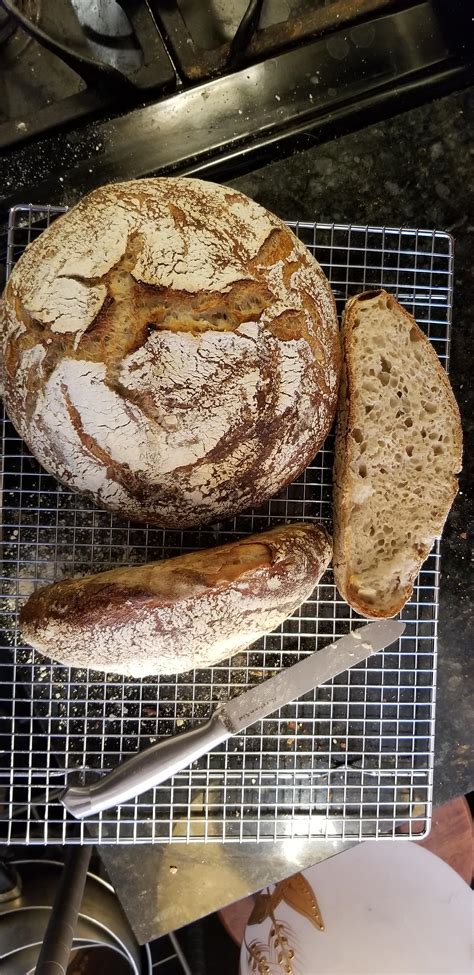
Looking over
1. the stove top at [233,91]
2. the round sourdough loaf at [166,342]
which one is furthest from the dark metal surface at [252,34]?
the round sourdough loaf at [166,342]

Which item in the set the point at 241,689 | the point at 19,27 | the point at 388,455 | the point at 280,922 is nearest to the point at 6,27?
the point at 19,27

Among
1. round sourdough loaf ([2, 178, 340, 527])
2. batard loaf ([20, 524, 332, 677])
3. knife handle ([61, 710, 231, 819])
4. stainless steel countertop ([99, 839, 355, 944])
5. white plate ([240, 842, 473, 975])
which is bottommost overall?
white plate ([240, 842, 473, 975])

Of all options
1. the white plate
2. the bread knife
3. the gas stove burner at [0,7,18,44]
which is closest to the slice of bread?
the bread knife

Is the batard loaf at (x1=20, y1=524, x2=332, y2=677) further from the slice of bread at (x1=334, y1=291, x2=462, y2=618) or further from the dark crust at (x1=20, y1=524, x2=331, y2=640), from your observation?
the slice of bread at (x1=334, y1=291, x2=462, y2=618)

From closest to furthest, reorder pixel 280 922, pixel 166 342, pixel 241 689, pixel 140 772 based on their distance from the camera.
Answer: pixel 166 342
pixel 140 772
pixel 241 689
pixel 280 922

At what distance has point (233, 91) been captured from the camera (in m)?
1.18

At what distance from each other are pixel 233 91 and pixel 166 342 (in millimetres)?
628

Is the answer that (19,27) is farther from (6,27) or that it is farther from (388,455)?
(388,455)

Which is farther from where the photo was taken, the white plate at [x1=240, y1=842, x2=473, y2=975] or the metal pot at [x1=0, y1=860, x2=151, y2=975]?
the white plate at [x1=240, y1=842, x2=473, y2=975]

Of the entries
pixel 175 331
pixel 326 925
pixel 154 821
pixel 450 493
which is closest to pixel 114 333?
pixel 175 331

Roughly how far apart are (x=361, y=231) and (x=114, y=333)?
56 centimetres

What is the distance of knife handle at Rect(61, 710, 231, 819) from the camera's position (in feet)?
3.40

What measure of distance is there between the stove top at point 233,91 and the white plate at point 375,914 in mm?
1331

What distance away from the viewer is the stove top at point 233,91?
115 cm
